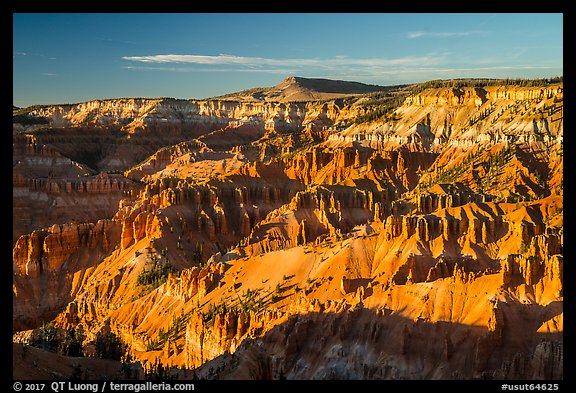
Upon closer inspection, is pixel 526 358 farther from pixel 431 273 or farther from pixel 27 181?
pixel 27 181

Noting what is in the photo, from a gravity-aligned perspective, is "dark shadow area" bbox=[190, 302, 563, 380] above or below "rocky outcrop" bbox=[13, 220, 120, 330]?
above

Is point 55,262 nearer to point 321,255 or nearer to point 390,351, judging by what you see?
point 321,255

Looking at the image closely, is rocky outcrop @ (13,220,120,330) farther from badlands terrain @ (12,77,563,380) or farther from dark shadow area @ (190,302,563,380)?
dark shadow area @ (190,302,563,380)

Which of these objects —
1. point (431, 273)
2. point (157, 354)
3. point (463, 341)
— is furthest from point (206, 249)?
point (463, 341)

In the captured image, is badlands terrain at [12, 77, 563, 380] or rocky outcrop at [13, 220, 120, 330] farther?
rocky outcrop at [13, 220, 120, 330]

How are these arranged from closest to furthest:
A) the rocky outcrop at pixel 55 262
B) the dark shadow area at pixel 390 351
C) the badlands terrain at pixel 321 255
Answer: the dark shadow area at pixel 390 351 → the badlands terrain at pixel 321 255 → the rocky outcrop at pixel 55 262

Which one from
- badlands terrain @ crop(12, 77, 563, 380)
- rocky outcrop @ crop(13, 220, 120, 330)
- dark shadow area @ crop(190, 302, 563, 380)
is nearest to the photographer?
dark shadow area @ crop(190, 302, 563, 380)

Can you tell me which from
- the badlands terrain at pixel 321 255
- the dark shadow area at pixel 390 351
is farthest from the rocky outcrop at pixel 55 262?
the dark shadow area at pixel 390 351

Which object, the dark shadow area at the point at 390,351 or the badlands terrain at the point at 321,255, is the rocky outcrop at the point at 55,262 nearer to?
the badlands terrain at the point at 321,255

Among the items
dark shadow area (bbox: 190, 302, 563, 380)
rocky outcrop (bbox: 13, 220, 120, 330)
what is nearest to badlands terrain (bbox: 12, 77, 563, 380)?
dark shadow area (bbox: 190, 302, 563, 380)
